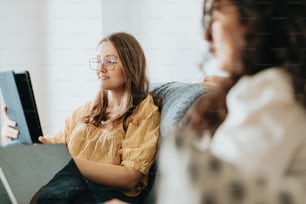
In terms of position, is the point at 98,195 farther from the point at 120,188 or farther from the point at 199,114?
the point at 199,114

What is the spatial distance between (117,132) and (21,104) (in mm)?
179

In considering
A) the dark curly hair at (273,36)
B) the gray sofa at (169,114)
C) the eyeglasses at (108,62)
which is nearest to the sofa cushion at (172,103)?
the gray sofa at (169,114)

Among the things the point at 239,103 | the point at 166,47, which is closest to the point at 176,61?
the point at 166,47

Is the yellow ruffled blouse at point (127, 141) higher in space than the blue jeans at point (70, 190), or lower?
higher

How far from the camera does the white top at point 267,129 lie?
357 mm

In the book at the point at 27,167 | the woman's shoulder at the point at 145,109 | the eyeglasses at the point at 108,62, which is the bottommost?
the book at the point at 27,167

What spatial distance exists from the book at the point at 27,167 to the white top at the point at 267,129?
1.24ft

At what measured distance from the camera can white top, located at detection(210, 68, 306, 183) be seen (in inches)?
14.1

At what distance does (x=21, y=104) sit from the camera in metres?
0.81

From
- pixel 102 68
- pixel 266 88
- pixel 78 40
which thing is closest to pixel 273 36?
pixel 266 88

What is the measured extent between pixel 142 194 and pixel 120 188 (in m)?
0.04

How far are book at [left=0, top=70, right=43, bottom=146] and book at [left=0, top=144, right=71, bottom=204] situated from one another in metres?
0.06

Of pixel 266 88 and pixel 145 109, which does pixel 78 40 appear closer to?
pixel 145 109

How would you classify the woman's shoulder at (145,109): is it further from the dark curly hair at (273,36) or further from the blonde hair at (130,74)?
the dark curly hair at (273,36)
